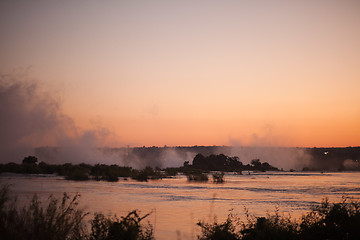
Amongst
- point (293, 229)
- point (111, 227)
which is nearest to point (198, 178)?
point (293, 229)

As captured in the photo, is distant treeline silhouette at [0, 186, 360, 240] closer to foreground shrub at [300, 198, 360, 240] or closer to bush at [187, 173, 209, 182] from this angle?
foreground shrub at [300, 198, 360, 240]

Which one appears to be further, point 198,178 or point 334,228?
point 198,178

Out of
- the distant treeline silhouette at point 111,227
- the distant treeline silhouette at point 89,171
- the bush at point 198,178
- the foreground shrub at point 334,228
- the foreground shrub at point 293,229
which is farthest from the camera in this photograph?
the bush at point 198,178

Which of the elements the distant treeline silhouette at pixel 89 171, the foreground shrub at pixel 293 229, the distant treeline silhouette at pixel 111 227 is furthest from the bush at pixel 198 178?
the foreground shrub at pixel 293 229

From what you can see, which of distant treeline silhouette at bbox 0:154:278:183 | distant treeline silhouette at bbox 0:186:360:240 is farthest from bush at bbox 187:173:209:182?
distant treeline silhouette at bbox 0:186:360:240

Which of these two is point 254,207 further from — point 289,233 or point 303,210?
→ point 289,233

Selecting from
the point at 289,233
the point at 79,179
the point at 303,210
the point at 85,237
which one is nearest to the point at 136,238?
the point at 85,237

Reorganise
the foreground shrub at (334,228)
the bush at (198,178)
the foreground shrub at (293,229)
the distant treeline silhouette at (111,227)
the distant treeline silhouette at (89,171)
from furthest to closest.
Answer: the bush at (198,178), the distant treeline silhouette at (89,171), the foreground shrub at (334,228), the foreground shrub at (293,229), the distant treeline silhouette at (111,227)

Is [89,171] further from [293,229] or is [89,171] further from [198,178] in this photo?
[293,229]

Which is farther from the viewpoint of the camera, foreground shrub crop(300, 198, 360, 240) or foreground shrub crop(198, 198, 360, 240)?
Answer: foreground shrub crop(300, 198, 360, 240)

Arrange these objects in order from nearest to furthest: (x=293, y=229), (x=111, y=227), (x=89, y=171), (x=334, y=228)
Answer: (x=111, y=227) → (x=293, y=229) → (x=334, y=228) → (x=89, y=171)

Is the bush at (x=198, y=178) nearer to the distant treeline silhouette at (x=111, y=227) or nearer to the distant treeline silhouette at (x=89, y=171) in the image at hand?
the distant treeline silhouette at (x=89, y=171)

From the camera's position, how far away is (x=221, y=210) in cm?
1883

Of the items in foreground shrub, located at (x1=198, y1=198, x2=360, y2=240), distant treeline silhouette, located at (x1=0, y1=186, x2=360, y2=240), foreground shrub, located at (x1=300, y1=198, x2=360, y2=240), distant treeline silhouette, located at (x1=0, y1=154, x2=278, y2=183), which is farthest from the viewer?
distant treeline silhouette, located at (x1=0, y1=154, x2=278, y2=183)
